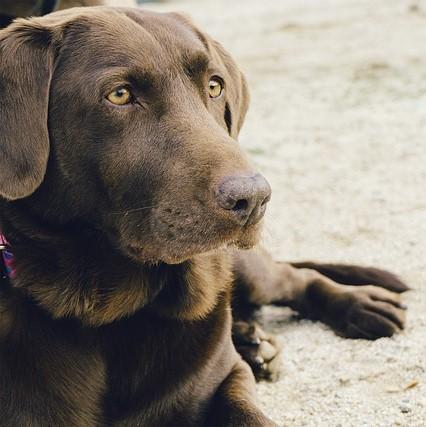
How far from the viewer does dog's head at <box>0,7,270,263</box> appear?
100 inches


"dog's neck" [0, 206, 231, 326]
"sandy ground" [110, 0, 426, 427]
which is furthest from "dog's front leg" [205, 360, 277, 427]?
"dog's neck" [0, 206, 231, 326]

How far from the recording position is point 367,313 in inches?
145

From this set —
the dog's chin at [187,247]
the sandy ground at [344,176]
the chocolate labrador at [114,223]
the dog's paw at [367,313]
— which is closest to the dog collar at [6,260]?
the chocolate labrador at [114,223]

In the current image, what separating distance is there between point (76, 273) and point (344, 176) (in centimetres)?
350

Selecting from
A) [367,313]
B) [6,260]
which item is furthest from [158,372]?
[367,313]

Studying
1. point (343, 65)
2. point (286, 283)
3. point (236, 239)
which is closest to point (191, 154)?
point (236, 239)

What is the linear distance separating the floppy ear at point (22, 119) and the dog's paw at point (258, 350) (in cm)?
125

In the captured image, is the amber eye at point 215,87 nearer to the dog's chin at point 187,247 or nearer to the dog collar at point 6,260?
the dog's chin at point 187,247

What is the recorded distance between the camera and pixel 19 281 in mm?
2742

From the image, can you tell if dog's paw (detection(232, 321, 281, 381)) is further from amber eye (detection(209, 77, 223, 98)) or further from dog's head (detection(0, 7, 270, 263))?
amber eye (detection(209, 77, 223, 98))

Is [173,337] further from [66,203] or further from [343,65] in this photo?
[343,65]

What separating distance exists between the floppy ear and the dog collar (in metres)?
0.23

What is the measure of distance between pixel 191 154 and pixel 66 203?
0.47 metres

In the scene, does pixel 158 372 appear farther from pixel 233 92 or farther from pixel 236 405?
pixel 233 92
